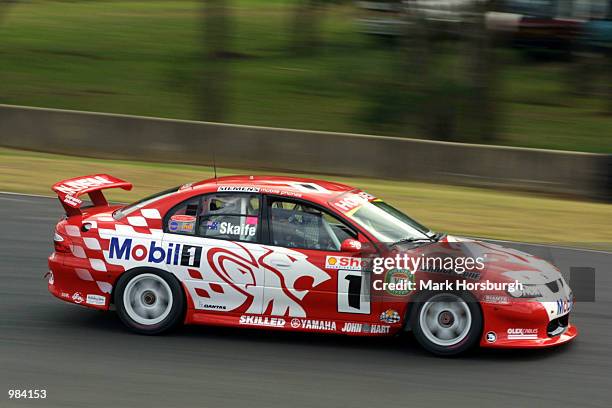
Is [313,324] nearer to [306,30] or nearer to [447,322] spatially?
[447,322]

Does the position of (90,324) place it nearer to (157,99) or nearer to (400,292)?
(400,292)

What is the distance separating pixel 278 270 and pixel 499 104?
14.0 m

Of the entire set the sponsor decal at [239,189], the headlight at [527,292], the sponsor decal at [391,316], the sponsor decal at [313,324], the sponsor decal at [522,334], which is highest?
the sponsor decal at [239,189]

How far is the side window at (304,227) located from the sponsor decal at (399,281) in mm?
454

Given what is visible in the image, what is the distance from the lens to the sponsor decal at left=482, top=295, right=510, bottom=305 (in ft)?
23.6

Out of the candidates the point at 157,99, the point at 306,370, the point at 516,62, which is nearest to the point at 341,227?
the point at 306,370

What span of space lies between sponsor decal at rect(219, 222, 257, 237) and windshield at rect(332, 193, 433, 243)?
28.4 inches

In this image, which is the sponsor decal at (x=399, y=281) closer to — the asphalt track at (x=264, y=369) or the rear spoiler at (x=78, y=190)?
the asphalt track at (x=264, y=369)

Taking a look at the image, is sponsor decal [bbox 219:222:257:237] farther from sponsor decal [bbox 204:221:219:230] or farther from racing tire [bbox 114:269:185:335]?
racing tire [bbox 114:269:185:335]

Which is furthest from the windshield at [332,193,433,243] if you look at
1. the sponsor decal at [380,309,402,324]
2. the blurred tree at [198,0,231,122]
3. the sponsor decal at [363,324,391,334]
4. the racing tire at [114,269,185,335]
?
the blurred tree at [198,0,231,122]

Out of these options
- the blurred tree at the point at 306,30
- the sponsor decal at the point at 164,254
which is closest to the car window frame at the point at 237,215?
the sponsor decal at the point at 164,254

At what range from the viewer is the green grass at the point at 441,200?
12984 mm

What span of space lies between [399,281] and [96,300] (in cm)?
254

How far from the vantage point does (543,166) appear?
15.8 meters
